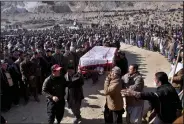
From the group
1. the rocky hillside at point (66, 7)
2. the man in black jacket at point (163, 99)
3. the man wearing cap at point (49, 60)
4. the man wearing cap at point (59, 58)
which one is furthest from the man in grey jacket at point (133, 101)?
the rocky hillside at point (66, 7)

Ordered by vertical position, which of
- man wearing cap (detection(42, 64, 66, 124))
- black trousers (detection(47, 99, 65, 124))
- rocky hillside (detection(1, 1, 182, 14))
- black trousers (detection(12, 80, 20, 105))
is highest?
man wearing cap (detection(42, 64, 66, 124))

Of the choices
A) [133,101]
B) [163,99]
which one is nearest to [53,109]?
[133,101]

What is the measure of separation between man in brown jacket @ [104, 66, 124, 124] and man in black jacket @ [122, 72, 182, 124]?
1051 millimetres

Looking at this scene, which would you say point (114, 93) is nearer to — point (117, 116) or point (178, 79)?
point (117, 116)

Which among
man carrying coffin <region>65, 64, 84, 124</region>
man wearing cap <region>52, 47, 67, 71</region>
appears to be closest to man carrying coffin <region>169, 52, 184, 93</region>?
man carrying coffin <region>65, 64, 84, 124</region>

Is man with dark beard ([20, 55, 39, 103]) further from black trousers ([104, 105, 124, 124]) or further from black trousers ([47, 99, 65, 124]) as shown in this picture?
black trousers ([104, 105, 124, 124])

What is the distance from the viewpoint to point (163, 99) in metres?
4.54

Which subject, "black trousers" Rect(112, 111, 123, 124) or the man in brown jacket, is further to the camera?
"black trousers" Rect(112, 111, 123, 124)

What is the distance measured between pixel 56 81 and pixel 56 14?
96920 millimetres

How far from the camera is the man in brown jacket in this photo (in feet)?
19.2

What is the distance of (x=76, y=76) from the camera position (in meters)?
6.73

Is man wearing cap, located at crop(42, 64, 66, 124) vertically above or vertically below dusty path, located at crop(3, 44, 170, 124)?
above

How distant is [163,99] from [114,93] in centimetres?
154

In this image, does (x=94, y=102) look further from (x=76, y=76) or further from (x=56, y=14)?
(x=56, y=14)
